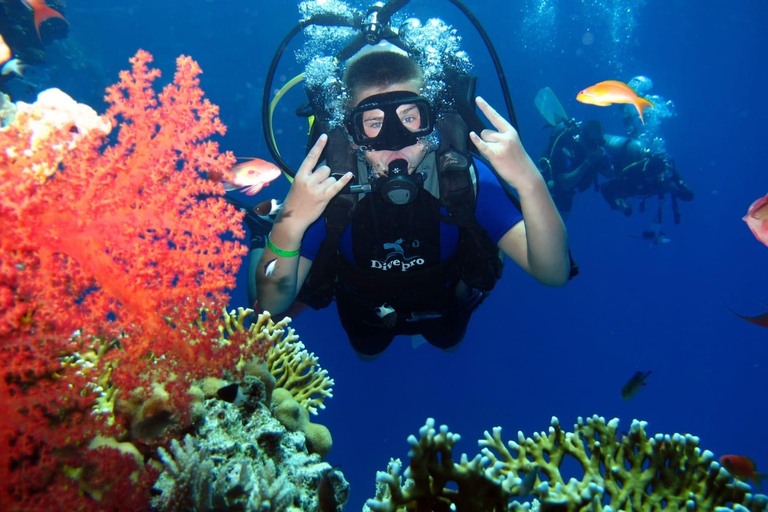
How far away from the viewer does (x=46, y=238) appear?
1.67m

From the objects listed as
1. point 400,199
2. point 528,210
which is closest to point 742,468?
point 528,210

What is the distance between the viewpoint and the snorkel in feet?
11.5

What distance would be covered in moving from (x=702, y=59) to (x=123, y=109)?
70.0 meters

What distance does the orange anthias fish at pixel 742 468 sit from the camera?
136 inches

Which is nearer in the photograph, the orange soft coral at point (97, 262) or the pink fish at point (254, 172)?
the orange soft coral at point (97, 262)

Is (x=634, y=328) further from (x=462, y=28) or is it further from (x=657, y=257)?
(x=462, y=28)

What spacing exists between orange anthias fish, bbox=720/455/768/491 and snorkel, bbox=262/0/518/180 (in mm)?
3582

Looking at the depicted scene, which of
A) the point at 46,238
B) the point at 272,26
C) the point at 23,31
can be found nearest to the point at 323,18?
the point at 46,238

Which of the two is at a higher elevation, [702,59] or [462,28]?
[702,59]

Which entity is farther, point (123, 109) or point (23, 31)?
point (23, 31)

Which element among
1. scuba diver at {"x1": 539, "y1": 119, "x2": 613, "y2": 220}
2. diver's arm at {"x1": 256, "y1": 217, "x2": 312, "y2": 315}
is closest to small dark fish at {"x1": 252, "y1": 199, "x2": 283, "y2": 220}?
diver's arm at {"x1": 256, "y1": 217, "x2": 312, "y2": 315}

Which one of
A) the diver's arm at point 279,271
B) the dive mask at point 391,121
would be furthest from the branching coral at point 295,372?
the dive mask at point 391,121

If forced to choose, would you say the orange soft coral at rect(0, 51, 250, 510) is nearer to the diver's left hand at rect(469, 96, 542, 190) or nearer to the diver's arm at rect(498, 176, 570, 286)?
the diver's left hand at rect(469, 96, 542, 190)

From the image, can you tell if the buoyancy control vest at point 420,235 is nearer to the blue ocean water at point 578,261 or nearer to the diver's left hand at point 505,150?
the diver's left hand at point 505,150
